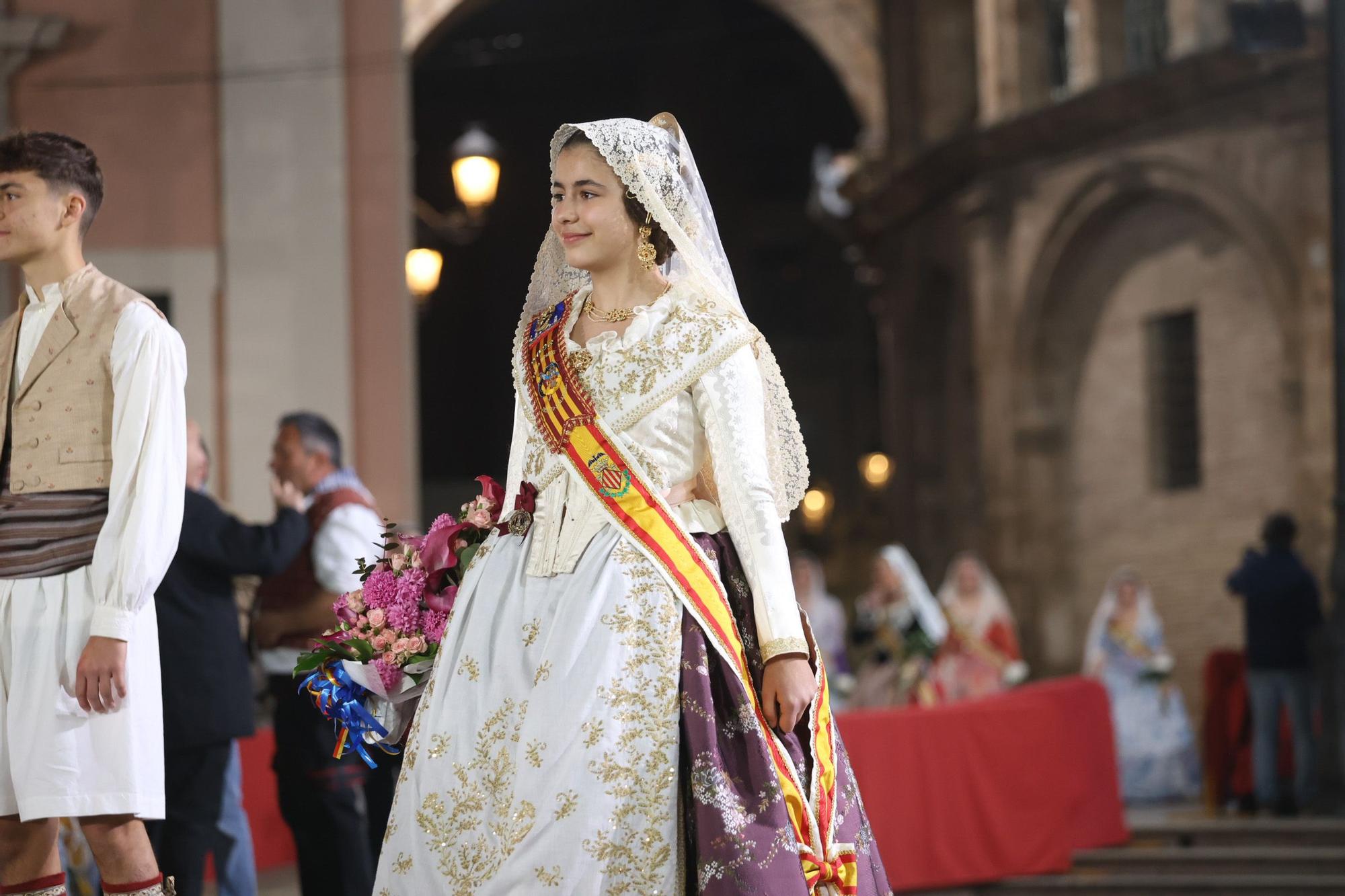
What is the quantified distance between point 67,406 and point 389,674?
36.2 inches

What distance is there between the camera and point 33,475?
13.8ft

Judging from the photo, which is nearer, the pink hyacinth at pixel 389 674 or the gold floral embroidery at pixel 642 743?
the gold floral embroidery at pixel 642 743

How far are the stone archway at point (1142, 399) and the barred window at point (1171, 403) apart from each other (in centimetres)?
11

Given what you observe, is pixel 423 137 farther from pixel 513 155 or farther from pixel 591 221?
pixel 591 221

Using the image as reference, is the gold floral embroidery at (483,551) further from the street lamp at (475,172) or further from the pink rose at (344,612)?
the street lamp at (475,172)

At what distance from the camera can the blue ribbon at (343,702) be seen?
4.20 metres

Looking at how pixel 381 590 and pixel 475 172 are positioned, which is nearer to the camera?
pixel 381 590

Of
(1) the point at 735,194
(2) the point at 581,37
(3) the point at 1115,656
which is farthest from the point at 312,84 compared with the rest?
(1) the point at 735,194

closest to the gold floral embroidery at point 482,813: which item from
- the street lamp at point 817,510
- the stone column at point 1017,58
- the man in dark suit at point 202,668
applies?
the man in dark suit at point 202,668

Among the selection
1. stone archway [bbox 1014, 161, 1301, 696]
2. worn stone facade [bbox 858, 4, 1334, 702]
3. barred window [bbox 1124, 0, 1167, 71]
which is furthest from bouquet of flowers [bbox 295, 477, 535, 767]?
barred window [bbox 1124, 0, 1167, 71]

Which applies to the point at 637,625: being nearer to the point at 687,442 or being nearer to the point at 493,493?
the point at 687,442

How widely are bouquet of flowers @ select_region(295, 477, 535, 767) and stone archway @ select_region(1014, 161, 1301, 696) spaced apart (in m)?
13.5

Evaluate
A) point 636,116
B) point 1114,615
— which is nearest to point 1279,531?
point 1114,615

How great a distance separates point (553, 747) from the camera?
144 inches
